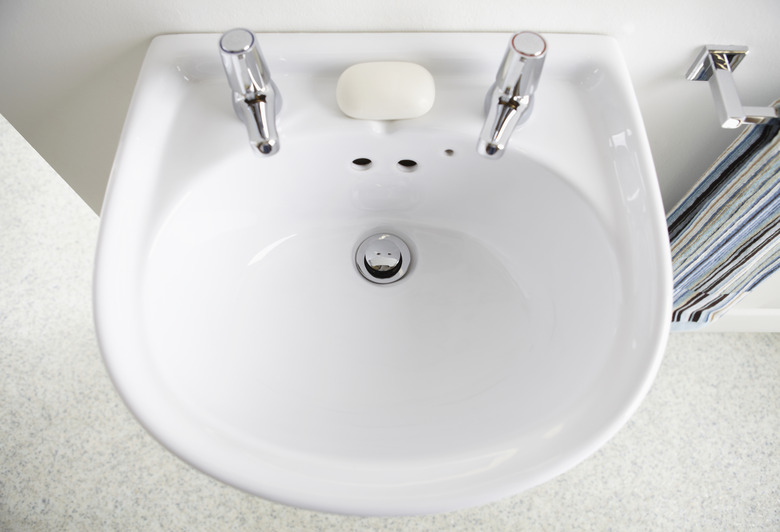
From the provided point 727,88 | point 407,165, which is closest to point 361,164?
point 407,165

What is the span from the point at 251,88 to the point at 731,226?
66 centimetres

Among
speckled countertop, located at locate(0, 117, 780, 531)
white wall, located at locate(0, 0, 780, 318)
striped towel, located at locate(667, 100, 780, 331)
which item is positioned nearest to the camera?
white wall, located at locate(0, 0, 780, 318)

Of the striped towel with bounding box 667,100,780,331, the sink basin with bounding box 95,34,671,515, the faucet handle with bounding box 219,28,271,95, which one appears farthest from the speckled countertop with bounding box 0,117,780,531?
the faucet handle with bounding box 219,28,271,95

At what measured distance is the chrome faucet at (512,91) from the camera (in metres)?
0.43

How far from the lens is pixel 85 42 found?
57cm

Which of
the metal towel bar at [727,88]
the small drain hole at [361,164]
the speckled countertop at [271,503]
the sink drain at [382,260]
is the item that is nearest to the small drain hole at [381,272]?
the sink drain at [382,260]

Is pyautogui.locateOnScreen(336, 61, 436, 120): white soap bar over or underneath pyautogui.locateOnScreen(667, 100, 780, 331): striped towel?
over

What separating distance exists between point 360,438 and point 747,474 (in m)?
1.06

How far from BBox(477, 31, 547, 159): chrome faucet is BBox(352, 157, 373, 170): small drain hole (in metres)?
0.14

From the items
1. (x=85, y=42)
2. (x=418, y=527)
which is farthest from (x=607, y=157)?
(x=418, y=527)

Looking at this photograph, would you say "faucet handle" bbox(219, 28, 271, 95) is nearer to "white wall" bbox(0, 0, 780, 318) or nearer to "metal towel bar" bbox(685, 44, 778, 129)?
"white wall" bbox(0, 0, 780, 318)

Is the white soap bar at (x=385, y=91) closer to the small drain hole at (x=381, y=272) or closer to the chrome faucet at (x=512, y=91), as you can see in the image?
the chrome faucet at (x=512, y=91)

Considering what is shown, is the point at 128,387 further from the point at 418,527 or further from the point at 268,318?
the point at 418,527

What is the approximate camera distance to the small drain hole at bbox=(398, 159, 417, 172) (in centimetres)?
58
